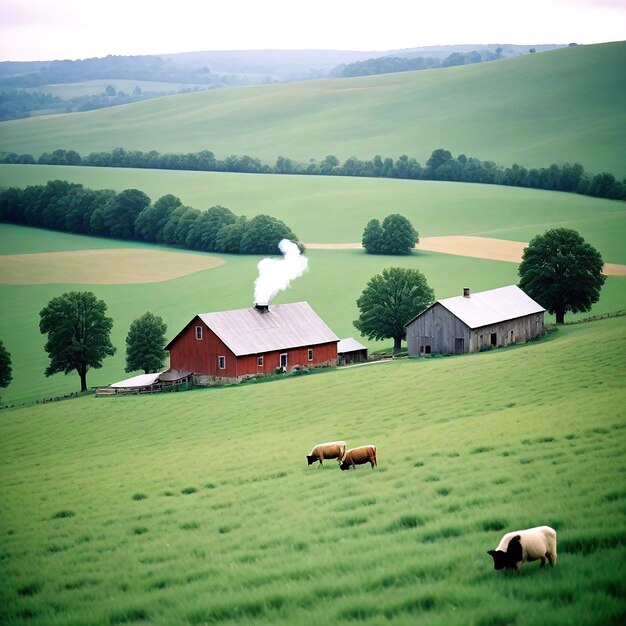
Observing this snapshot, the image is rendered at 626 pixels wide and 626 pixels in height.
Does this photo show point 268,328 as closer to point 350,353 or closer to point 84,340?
point 350,353

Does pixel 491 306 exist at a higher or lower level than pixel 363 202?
lower

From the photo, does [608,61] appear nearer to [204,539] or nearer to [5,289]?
[5,289]

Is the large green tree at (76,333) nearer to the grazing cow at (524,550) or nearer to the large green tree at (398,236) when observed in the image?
the large green tree at (398,236)

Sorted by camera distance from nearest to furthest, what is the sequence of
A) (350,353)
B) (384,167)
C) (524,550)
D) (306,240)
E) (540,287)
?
1. (524,550)
2. (350,353)
3. (540,287)
4. (306,240)
5. (384,167)

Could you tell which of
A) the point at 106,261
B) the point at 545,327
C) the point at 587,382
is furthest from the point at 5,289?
the point at 587,382

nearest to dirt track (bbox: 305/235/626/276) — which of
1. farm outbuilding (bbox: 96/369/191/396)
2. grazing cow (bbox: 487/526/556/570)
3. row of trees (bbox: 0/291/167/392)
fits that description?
row of trees (bbox: 0/291/167/392)

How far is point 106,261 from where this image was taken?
349 feet

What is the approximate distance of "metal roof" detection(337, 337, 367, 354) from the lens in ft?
221

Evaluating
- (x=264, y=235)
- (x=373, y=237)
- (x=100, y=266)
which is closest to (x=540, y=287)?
(x=373, y=237)

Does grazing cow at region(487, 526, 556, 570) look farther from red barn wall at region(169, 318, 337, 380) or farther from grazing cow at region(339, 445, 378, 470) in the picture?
red barn wall at region(169, 318, 337, 380)

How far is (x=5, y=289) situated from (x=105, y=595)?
85524mm

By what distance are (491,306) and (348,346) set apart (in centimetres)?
1216

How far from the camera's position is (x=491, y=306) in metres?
63.9

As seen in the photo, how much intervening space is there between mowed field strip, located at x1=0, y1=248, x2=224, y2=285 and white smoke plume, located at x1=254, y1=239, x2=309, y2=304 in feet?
34.7
